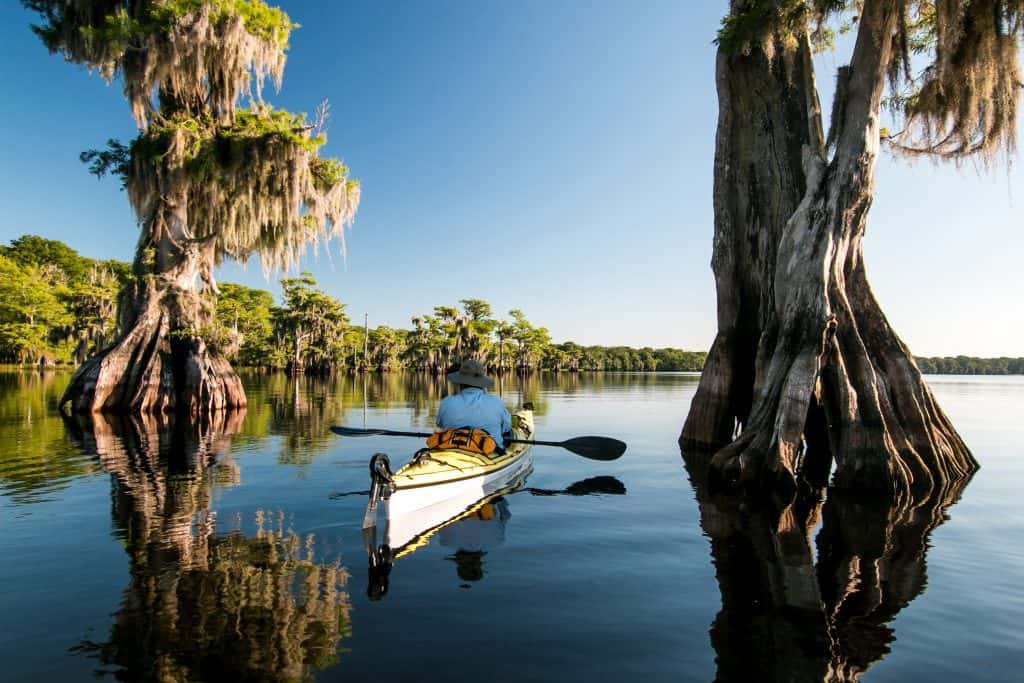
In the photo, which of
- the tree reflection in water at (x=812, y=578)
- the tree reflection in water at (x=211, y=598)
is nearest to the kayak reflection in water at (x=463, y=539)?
the tree reflection in water at (x=211, y=598)

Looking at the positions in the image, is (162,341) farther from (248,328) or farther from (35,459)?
(248,328)

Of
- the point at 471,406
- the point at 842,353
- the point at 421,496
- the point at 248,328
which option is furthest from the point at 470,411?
the point at 248,328

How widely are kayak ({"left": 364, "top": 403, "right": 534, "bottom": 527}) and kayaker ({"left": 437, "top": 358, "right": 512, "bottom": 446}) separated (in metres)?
0.56

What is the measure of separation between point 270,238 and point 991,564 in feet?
71.9

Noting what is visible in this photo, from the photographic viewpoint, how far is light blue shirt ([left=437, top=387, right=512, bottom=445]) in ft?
28.6

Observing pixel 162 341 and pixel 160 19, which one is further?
pixel 162 341

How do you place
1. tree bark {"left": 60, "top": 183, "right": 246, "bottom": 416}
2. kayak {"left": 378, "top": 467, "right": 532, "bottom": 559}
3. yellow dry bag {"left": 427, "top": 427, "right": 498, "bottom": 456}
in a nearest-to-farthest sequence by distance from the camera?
kayak {"left": 378, "top": 467, "right": 532, "bottom": 559}
yellow dry bag {"left": 427, "top": 427, "right": 498, "bottom": 456}
tree bark {"left": 60, "top": 183, "right": 246, "bottom": 416}

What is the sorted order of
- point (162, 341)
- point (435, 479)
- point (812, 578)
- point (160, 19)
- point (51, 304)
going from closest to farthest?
1. point (812, 578)
2. point (435, 479)
3. point (160, 19)
4. point (162, 341)
5. point (51, 304)

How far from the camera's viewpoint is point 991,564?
6.41 metres

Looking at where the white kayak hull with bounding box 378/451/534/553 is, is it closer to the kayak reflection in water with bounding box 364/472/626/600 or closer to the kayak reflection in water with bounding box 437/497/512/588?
the kayak reflection in water with bounding box 364/472/626/600

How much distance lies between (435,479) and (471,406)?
6.21 feet

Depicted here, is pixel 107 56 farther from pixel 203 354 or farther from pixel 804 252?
pixel 804 252

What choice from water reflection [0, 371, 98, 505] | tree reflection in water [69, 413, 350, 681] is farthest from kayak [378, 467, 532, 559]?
→ water reflection [0, 371, 98, 505]

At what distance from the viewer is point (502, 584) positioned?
5500 mm
